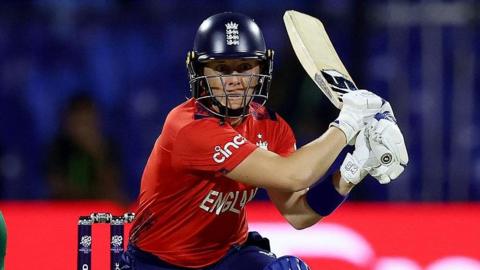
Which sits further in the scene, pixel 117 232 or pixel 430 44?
pixel 430 44

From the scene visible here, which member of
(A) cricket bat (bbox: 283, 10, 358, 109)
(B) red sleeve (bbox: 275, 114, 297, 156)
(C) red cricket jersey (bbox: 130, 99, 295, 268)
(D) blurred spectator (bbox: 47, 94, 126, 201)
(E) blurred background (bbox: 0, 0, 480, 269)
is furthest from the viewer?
(E) blurred background (bbox: 0, 0, 480, 269)

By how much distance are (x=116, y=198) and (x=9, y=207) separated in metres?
0.97

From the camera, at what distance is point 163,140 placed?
4457mm

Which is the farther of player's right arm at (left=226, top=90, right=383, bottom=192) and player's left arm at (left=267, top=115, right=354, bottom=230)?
player's left arm at (left=267, top=115, right=354, bottom=230)

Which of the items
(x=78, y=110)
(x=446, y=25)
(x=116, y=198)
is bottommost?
(x=116, y=198)

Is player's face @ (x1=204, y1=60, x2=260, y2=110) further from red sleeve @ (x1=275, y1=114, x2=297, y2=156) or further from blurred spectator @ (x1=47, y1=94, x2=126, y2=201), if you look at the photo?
blurred spectator @ (x1=47, y1=94, x2=126, y2=201)

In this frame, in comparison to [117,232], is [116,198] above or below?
below

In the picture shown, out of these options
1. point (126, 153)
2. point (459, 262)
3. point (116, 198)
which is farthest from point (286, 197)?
point (126, 153)

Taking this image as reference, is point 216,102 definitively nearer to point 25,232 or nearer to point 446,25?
point 25,232

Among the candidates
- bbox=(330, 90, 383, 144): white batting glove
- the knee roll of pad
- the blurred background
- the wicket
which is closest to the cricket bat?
bbox=(330, 90, 383, 144): white batting glove

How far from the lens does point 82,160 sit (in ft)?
23.4

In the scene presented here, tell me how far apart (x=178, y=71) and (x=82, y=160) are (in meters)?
0.96

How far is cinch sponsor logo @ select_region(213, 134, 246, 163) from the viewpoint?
4.25m

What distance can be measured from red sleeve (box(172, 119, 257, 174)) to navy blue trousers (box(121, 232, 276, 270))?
1.18 feet
